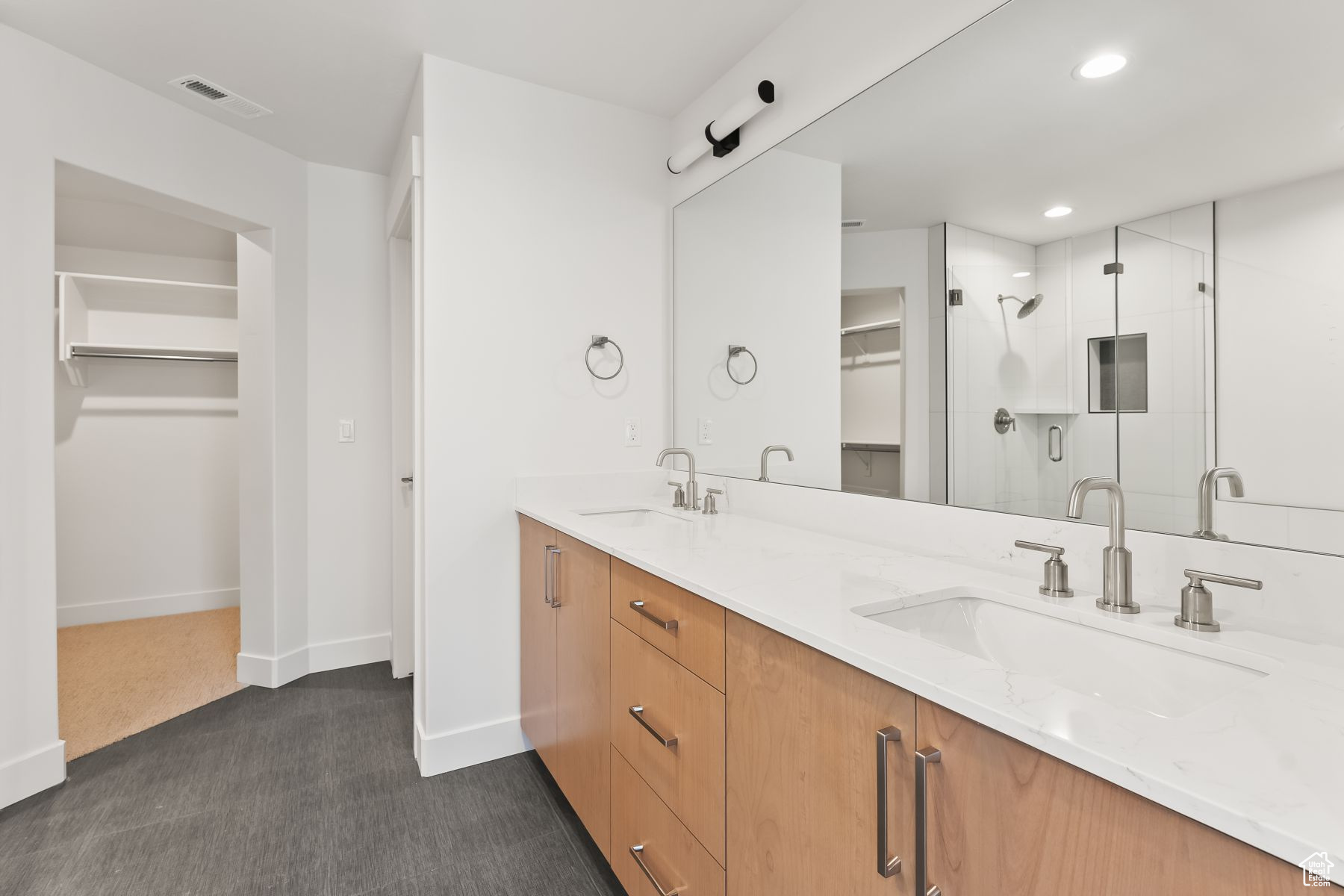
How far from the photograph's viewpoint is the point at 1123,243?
1142 millimetres

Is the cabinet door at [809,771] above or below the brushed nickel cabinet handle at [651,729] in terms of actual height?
above

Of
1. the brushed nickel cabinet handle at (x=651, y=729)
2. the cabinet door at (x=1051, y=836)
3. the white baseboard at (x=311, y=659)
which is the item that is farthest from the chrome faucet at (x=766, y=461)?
the white baseboard at (x=311, y=659)

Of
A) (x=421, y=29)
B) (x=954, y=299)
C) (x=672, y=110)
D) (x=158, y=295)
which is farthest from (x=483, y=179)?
(x=158, y=295)

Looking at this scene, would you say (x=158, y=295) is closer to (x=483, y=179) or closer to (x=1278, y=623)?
(x=483, y=179)

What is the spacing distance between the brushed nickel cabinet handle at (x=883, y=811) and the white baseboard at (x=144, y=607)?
4653mm

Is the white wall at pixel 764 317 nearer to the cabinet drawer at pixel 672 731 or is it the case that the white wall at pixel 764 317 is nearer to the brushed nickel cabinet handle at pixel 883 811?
the cabinet drawer at pixel 672 731

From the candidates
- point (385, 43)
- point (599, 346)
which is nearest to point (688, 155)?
point (599, 346)

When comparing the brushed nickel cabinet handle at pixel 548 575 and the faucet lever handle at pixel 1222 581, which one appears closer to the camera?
the faucet lever handle at pixel 1222 581

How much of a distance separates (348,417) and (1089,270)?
10.3 feet

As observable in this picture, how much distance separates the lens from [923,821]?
739mm

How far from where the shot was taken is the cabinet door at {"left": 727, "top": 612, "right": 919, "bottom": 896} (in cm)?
80

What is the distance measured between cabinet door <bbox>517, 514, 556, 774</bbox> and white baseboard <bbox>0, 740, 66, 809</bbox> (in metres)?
1.52

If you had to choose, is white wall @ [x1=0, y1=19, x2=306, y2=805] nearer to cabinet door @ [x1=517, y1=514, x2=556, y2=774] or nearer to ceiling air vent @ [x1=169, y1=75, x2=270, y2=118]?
ceiling air vent @ [x1=169, y1=75, x2=270, y2=118]

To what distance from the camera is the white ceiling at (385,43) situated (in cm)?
194
